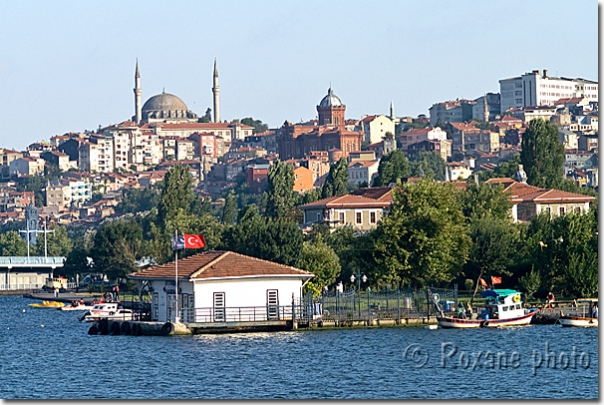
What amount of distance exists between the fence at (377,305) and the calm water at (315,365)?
103 cm

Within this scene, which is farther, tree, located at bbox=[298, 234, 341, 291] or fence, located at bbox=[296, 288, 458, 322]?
tree, located at bbox=[298, 234, 341, 291]

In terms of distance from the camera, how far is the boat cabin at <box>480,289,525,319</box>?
156 feet

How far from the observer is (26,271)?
352ft

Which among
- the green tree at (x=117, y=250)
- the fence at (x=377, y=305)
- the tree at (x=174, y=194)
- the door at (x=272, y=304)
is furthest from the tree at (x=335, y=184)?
the door at (x=272, y=304)

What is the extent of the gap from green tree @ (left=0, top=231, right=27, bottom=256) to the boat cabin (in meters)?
81.6

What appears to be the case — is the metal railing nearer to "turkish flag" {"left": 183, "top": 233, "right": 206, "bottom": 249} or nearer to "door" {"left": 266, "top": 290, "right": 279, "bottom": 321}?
"door" {"left": 266, "top": 290, "right": 279, "bottom": 321}

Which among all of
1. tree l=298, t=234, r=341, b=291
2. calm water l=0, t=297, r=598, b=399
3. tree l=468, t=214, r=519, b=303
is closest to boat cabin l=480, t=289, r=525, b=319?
calm water l=0, t=297, r=598, b=399

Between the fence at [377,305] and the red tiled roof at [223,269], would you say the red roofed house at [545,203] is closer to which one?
the fence at [377,305]

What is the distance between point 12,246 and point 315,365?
9023 cm

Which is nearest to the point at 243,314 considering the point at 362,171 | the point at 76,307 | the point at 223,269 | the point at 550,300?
the point at 223,269

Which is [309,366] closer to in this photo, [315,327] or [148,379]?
[148,379]

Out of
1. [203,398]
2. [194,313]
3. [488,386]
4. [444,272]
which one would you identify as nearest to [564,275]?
[444,272]

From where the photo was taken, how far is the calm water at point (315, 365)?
109 feet

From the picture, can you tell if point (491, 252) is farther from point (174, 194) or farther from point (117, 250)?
point (174, 194)
